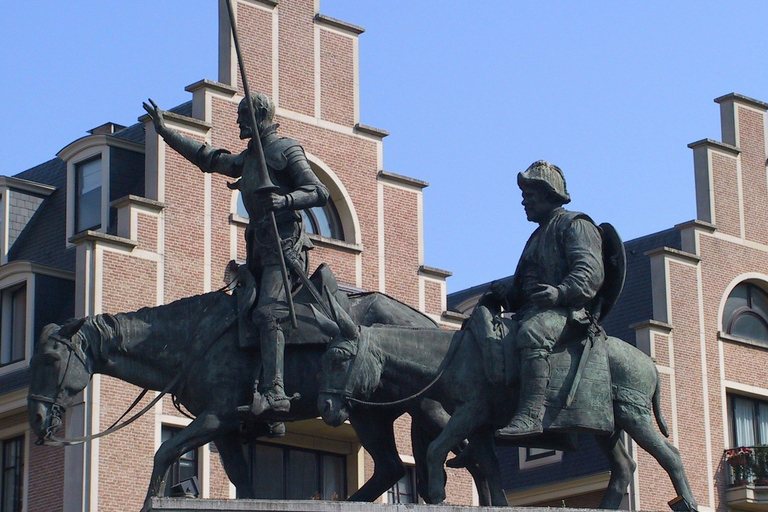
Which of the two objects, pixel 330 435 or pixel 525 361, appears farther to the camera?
pixel 330 435

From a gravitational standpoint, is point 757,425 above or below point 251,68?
below

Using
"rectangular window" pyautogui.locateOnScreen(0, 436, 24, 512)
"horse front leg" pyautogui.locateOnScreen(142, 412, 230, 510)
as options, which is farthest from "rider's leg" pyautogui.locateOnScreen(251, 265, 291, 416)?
"rectangular window" pyautogui.locateOnScreen(0, 436, 24, 512)

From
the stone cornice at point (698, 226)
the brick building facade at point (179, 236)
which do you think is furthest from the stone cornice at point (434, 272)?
the stone cornice at point (698, 226)

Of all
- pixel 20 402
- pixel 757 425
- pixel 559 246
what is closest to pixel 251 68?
pixel 20 402

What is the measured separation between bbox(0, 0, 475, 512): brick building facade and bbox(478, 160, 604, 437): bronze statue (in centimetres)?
1501

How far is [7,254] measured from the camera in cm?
4106

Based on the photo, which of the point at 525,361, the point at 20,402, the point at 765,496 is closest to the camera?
the point at 525,361

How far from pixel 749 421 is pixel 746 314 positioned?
8.06ft

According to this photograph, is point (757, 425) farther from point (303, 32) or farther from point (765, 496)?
point (303, 32)

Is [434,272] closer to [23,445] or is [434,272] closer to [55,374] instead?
[23,445]

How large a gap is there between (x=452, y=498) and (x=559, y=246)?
61.3 feet

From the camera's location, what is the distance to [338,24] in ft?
139

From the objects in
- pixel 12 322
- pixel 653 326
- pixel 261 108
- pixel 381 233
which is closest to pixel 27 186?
pixel 12 322

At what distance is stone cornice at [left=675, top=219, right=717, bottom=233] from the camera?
45.2 meters
